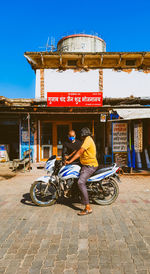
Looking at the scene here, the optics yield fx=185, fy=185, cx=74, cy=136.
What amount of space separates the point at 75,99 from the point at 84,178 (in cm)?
572

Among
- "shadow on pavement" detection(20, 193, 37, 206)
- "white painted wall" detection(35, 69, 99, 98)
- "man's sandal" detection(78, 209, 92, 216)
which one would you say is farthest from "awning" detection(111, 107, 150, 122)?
"white painted wall" detection(35, 69, 99, 98)

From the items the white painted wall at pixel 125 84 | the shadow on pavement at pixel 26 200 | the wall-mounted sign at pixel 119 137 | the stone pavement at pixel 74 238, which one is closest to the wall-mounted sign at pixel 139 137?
the wall-mounted sign at pixel 119 137

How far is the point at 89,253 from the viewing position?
2.76 metres

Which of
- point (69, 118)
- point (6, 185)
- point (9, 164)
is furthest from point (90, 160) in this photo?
point (69, 118)

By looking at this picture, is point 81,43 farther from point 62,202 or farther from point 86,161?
point 62,202

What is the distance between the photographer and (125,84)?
13.1m

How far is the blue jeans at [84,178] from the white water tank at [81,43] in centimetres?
1812

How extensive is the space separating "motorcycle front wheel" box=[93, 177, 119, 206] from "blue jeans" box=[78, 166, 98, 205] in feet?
1.61

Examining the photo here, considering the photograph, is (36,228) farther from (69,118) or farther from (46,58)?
(46,58)

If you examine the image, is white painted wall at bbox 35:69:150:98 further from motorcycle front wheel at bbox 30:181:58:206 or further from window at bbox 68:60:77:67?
motorcycle front wheel at bbox 30:181:58:206

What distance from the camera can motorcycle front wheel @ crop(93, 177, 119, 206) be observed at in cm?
461

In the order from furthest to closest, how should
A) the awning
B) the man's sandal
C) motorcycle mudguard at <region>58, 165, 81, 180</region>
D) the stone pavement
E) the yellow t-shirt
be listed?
the awning → motorcycle mudguard at <region>58, 165, 81, 180</region> → the yellow t-shirt → the man's sandal → the stone pavement

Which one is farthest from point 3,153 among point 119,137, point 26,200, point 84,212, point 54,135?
point 84,212

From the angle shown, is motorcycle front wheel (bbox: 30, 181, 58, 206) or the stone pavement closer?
the stone pavement
